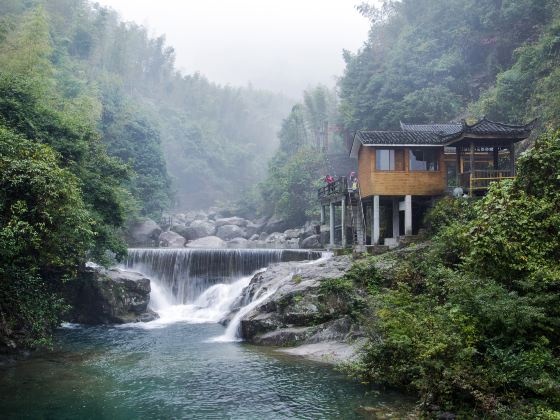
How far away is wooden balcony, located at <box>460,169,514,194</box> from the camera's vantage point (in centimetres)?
2109

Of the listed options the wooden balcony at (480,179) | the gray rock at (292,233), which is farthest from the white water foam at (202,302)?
the gray rock at (292,233)

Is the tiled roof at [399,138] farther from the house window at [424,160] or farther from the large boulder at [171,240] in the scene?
the large boulder at [171,240]

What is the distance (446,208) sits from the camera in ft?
64.4

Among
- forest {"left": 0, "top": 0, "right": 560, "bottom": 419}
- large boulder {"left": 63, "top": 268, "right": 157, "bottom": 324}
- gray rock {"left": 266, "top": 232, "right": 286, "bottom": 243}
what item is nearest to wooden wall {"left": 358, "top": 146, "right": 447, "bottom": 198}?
forest {"left": 0, "top": 0, "right": 560, "bottom": 419}

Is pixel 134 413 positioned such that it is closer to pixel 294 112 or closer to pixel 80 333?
pixel 80 333

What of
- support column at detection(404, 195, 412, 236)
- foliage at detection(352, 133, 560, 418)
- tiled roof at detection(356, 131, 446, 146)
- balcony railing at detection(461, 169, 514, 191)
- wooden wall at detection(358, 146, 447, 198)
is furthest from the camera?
wooden wall at detection(358, 146, 447, 198)

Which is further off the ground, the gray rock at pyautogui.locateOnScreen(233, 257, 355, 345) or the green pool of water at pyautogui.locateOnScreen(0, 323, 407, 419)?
the gray rock at pyautogui.locateOnScreen(233, 257, 355, 345)

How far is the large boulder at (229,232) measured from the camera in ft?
179

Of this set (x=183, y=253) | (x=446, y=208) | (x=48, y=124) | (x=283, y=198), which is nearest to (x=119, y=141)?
(x=283, y=198)

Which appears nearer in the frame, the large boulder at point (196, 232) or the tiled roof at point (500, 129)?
the tiled roof at point (500, 129)

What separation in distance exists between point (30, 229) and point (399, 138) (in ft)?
57.9

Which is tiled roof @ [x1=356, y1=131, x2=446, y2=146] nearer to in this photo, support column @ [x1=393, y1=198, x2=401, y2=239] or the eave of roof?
the eave of roof

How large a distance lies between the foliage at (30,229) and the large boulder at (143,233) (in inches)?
1122

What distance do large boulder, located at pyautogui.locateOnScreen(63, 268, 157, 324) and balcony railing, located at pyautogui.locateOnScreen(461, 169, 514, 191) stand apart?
54.0 feet
